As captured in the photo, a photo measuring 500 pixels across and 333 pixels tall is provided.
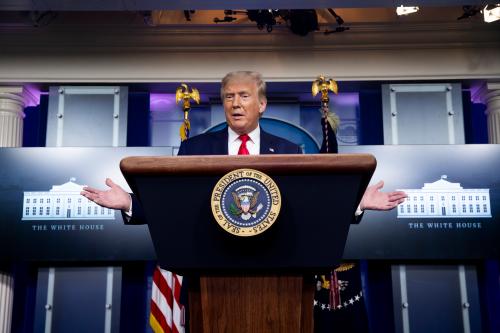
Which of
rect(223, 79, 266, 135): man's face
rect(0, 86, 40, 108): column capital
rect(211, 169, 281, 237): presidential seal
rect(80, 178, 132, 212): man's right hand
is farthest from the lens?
rect(0, 86, 40, 108): column capital

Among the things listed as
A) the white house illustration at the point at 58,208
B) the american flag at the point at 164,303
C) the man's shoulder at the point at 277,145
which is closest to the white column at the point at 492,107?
the american flag at the point at 164,303

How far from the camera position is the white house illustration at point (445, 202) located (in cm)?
388

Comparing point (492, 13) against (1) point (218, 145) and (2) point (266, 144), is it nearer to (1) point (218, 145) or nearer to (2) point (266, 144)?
(2) point (266, 144)

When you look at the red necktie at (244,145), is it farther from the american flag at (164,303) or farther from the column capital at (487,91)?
the column capital at (487,91)

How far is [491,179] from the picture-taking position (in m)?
3.90

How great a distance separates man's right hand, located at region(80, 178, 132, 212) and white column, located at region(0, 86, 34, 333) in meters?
3.04

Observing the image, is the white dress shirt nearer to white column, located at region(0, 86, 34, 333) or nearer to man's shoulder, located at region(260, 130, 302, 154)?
man's shoulder, located at region(260, 130, 302, 154)

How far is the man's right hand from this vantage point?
1.38 metres

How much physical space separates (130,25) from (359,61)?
1.71 metres

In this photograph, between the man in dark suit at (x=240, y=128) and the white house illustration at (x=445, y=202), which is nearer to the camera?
the man in dark suit at (x=240, y=128)

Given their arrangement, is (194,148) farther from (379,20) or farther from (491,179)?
(379,20)

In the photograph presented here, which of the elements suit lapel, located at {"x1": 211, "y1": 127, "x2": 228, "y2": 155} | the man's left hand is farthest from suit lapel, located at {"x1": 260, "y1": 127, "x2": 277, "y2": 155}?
the man's left hand

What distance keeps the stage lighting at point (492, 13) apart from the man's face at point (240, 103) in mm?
2826

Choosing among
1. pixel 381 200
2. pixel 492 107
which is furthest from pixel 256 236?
pixel 492 107
